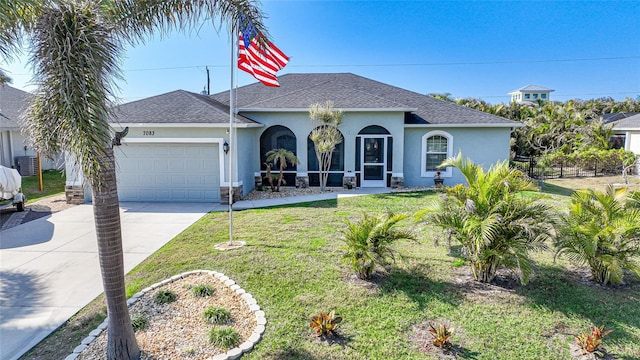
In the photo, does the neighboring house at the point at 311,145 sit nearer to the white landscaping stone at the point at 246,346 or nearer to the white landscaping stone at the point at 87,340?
the white landscaping stone at the point at 87,340

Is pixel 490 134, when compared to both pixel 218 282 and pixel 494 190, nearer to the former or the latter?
pixel 494 190

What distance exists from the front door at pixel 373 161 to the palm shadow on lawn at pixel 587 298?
976cm

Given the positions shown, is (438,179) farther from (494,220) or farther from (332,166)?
(494,220)

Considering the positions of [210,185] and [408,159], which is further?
[408,159]

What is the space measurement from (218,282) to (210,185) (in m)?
7.65

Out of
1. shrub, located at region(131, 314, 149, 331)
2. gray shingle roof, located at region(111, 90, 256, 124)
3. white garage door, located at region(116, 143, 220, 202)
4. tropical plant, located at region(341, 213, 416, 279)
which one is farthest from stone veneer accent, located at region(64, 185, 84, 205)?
tropical plant, located at region(341, 213, 416, 279)

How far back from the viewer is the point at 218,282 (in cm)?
639

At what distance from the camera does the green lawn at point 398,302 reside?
4.63 meters

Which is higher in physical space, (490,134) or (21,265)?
(490,134)

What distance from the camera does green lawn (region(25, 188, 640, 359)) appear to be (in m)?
4.63

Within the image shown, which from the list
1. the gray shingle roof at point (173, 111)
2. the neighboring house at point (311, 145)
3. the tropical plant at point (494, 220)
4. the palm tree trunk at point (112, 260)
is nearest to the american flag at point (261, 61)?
the gray shingle roof at point (173, 111)

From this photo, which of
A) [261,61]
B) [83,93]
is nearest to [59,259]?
[83,93]

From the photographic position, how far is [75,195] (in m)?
13.2

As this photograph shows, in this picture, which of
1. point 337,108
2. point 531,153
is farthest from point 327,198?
point 531,153
